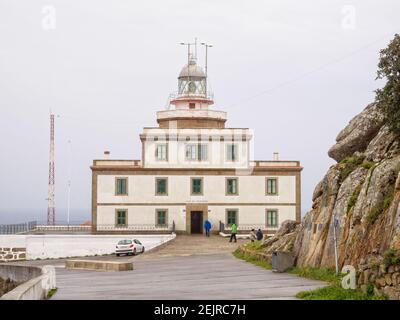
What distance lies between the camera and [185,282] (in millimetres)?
21906

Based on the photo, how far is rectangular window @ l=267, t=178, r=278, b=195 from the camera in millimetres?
52531

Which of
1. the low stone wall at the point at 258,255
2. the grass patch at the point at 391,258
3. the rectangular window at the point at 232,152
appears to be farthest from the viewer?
the rectangular window at the point at 232,152

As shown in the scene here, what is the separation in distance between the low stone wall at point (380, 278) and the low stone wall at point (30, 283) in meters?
6.35

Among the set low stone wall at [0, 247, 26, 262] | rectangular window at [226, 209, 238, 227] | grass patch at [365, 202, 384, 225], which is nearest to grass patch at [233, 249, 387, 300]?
grass patch at [365, 202, 384, 225]

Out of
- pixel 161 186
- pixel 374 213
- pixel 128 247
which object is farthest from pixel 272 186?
pixel 374 213

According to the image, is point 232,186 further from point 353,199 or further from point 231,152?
point 353,199

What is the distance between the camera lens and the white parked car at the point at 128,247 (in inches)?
1633

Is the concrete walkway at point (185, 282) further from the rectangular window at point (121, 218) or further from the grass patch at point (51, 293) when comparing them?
the rectangular window at point (121, 218)

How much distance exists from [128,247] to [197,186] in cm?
1182

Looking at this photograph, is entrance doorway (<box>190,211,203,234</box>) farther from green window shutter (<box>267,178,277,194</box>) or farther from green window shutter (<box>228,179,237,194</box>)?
green window shutter (<box>267,178,277,194</box>)

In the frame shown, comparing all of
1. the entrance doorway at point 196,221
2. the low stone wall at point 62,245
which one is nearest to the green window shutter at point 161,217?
the entrance doorway at point 196,221

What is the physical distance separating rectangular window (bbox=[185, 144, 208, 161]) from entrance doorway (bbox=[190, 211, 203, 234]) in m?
3.52
